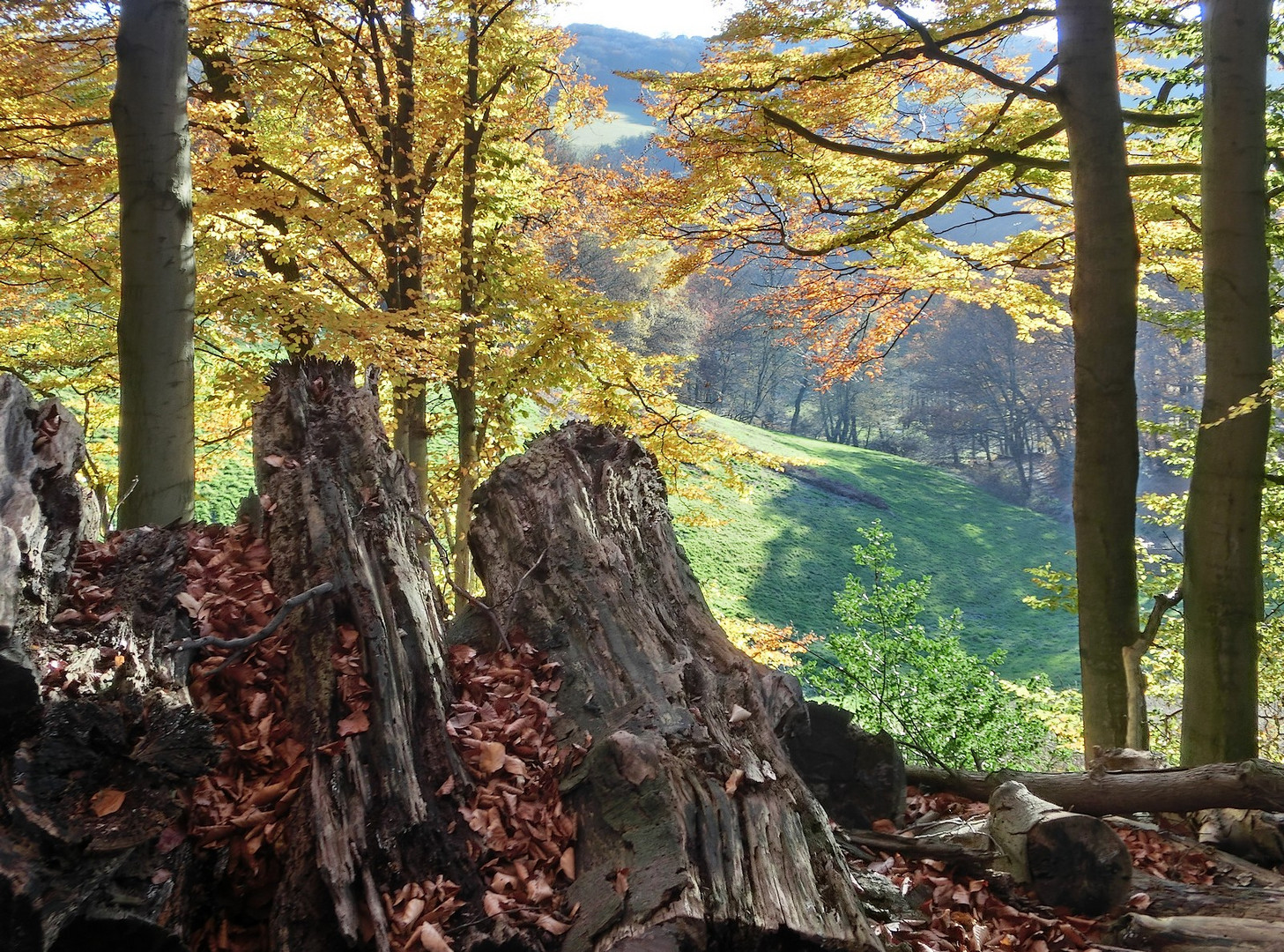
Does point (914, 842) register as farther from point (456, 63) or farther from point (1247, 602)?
point (456, 63)

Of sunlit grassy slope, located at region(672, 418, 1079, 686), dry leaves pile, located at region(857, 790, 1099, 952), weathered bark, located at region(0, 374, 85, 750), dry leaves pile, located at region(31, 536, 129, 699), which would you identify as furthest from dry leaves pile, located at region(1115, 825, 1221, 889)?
sunlit grassy slope, located at region(672, 418, 1079, 686)

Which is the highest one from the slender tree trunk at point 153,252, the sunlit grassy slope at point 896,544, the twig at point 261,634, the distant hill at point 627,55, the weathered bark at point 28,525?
the distant hill at point 627,55

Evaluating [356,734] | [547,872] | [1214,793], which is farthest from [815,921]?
[1214,793]

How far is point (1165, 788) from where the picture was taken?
11.1 ft

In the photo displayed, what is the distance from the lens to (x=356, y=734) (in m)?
2.18

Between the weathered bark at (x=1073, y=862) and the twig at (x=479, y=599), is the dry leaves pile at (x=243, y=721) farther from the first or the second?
the weathered bark at (x=1073, y=862)

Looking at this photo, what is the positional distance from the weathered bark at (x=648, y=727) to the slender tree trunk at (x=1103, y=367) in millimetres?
2961

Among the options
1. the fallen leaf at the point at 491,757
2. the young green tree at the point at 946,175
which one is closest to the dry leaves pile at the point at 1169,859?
the young green tree at the point at 946,175

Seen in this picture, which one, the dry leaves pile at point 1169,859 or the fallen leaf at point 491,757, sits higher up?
the fallen leaf at point 491,757

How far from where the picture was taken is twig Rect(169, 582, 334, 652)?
2.20m

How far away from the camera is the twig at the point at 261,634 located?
220 centimetres

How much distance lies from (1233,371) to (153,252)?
Result: 6124mm

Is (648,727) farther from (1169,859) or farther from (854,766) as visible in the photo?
(1169,859)

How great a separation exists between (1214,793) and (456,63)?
8.86 m
